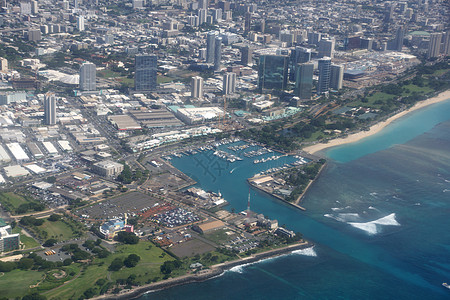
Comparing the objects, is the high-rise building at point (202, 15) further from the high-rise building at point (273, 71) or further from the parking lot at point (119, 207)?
the parking lot at point (119, 207)

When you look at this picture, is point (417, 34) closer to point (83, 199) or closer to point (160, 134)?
point (160, 134)

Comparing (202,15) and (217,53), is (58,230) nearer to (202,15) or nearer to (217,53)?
(217,53)

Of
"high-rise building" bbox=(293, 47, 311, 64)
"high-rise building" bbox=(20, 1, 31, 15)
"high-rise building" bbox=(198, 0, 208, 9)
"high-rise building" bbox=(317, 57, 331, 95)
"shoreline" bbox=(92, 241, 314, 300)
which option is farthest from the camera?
"high-rise building" bbox=(198, 0, 208, 9)

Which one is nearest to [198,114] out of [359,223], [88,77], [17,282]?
[88,77]

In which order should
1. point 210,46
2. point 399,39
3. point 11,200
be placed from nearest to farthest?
point 11,200
point 210,46
point 399,39

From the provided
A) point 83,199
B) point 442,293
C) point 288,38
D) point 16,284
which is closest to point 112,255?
point 16,284

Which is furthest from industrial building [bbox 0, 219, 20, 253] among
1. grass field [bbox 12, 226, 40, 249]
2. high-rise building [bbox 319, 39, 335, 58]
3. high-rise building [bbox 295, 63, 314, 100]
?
high-rise building [bbox 319, 39, 335, 58]

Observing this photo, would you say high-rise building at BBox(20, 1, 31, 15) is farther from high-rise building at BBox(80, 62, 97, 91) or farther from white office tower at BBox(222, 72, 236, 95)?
white office tower at BBox(222, 72, 236, 95)
